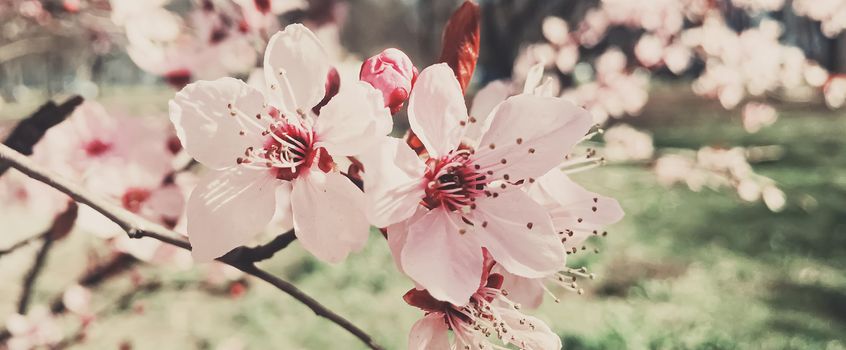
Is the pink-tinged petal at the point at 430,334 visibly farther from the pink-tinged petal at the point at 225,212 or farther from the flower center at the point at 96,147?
the flower center at the point at 96,147

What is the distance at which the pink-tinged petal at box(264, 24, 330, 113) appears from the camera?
708 millimetres

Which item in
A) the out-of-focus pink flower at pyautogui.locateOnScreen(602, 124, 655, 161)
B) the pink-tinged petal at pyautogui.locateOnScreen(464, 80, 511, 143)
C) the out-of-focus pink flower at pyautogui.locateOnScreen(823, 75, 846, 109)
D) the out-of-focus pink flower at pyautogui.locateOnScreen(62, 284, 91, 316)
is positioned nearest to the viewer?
the pink-tinged petal at pyautogui.locateOnScreen(464, 80, 511, 143)

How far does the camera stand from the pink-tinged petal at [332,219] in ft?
2.15

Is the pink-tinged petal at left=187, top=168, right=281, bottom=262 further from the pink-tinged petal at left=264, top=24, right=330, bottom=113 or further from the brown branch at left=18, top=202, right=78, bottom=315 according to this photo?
the brown branch at left=18, top=202, right=78, bottom=315

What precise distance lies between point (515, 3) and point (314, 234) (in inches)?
304

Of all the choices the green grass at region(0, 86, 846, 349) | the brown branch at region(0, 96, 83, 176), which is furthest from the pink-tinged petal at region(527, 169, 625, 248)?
the green grass at region(0, 86, 846, 349)

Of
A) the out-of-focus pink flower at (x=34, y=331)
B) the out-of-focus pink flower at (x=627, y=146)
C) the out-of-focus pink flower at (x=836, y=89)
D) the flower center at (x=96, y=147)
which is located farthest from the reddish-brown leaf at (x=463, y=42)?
the out-of-focus pink flower at (x=836, y=89)

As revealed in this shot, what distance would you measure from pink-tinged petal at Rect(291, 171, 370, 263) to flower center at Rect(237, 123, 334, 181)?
0.03 metres

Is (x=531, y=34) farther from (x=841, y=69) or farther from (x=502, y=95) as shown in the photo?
(x=841, y=69)

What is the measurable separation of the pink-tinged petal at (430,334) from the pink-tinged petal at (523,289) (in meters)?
0.08

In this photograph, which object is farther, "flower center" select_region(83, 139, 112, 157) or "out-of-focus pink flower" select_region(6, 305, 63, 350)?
"out-of-focus pink flower" select_region(6, 305, 63, 350)

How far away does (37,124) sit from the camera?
0.91 meters

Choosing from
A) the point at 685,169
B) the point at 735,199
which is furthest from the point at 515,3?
the point at 685,169

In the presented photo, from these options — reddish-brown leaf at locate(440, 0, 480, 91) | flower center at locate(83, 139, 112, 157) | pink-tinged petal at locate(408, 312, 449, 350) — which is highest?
reddish-brown leaf at locate(440, 0, 480, 91)
